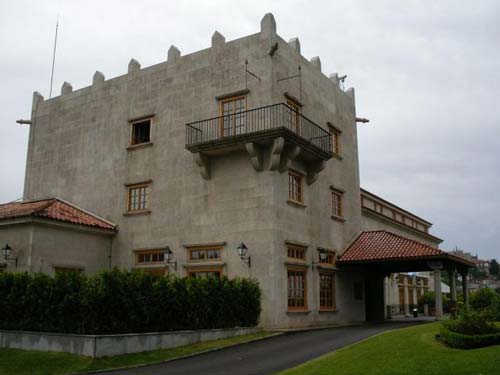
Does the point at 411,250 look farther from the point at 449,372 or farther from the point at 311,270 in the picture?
the point at 449,372

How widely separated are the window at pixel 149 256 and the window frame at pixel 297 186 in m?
6.15

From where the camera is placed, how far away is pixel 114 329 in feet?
48.8

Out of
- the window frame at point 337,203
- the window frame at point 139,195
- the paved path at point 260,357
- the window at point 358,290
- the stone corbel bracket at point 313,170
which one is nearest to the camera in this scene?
the paved path at point 260,357

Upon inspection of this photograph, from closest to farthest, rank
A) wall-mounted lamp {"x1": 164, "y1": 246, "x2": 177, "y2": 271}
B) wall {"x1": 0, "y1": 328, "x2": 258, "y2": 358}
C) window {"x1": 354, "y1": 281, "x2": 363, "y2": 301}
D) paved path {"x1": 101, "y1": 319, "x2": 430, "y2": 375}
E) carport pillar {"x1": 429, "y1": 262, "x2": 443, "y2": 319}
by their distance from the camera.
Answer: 1. paved path {"x1": 101, "y1": 319, "x2": 430, "y2": 375}
2. wall {"x1": 0, "y1": 328, "x2": 258, "y2": 358}
3. carport pillar {"x1": 429, "y1": 262, "x2": 443, "y2": 319}
4. wall-mounted lamp {"x1": 164, "y1": 246, "x2": 177, "y2": 271}
5. window {"x1": 354, "y1": 281, "x2": 363, "y2": 301}

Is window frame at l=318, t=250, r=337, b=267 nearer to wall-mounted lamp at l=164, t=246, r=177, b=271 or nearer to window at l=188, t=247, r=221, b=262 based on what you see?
window at l=188, t=247, r=221, b=262

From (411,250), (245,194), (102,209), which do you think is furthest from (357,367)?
(102,209)

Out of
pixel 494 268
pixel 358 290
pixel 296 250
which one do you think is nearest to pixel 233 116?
pixel 296 250

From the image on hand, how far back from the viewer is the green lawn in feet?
33.2

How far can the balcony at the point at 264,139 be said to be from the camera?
2066 centimetres

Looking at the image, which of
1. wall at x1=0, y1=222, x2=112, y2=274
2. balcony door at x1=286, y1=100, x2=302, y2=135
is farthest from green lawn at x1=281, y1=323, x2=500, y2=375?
wall at x1=0, y1=222, x2=112, y2=274

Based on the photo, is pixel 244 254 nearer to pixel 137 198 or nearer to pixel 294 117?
pixel 294 117

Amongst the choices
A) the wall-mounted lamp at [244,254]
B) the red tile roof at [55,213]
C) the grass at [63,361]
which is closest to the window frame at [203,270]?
the wall-mounted lamp at [244,254]

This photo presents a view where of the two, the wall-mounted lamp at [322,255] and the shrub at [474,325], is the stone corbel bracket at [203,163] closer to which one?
the wall-mounted lamp at [322,255]

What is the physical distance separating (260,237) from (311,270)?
3.38 meters
